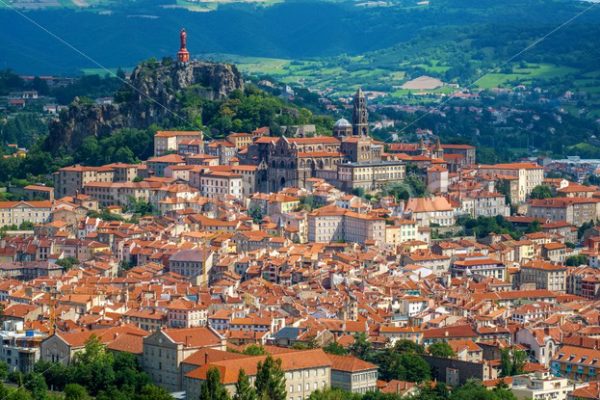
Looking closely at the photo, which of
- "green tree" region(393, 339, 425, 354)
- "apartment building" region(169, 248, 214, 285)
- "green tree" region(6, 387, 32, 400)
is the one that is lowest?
"green tree" region(6, 387, 32, 400)

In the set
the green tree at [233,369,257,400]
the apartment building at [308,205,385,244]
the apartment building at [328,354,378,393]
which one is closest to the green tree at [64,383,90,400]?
the green tree at [233,369,257,400]

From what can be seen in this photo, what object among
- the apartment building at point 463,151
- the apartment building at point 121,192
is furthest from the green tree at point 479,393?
the apartment building at point 463,151

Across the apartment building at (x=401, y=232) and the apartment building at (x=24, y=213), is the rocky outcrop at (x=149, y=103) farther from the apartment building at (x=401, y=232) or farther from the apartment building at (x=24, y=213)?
the apartment building at (x=401, y=232)

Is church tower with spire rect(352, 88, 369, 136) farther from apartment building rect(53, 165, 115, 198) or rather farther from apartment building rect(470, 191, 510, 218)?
apartment building rect(53, 165, 115, 198)

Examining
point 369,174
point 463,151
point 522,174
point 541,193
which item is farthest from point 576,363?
point 463,151

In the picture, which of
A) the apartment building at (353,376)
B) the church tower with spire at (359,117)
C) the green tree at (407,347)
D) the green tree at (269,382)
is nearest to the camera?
the green tree at (269,382)

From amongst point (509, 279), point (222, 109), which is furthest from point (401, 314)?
point (222, 109)
